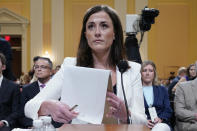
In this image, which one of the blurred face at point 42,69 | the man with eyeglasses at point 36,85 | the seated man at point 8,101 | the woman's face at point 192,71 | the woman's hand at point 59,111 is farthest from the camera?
→ the woman's face at point 192,71

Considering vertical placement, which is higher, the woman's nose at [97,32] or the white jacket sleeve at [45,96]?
the woman's nose at [97,32]

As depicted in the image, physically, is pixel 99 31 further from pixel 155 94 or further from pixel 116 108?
pixel 155 94

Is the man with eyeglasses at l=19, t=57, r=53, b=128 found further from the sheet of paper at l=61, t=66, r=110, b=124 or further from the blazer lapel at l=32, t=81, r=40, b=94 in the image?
the sheet of paper at l=61, t=66, r=110, b=124

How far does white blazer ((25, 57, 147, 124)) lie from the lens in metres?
1.51

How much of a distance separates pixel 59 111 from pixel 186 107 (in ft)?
9.30

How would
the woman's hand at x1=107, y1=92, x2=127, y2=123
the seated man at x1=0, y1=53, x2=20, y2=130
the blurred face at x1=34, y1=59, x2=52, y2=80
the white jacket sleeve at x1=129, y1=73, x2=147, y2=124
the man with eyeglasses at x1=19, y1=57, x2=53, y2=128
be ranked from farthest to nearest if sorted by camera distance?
1. the blurred face at x1=34, y1=59, x2=52, y2=80
2. the man with eyeglasses at x1=19, y1=57, x2=53, y2=128
3. the seated man at x1=0, y1=53, x2=20, y2=130
4. the white jacket sleeve at x1=129, y1=73, x2=147, y2=124
5. the woman's hand at x1=107, y1=92, x2=127, y2=123

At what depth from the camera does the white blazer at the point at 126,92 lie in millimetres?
1514

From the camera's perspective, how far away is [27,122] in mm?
3689

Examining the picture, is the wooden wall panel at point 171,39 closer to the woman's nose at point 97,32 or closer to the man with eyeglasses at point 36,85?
the man with eyeglasses at point 36,85

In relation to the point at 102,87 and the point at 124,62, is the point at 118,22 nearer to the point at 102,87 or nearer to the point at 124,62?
the point at 124,62

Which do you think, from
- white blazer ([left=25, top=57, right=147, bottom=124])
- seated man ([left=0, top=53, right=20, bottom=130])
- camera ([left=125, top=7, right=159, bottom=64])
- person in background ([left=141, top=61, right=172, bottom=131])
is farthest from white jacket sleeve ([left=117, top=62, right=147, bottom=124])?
seated man ([left=0, top=53, right=20, bottom=130])

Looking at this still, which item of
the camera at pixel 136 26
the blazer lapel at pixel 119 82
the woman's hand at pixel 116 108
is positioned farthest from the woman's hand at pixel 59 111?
the camera at pixel 136 26

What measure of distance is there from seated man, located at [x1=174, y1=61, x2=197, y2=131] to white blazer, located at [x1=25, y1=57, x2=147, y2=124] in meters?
2.21

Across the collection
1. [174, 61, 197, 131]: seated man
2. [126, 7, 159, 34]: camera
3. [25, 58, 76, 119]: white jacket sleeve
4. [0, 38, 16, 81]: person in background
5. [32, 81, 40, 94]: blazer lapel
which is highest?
[126, 7, 159, 34]: camera
